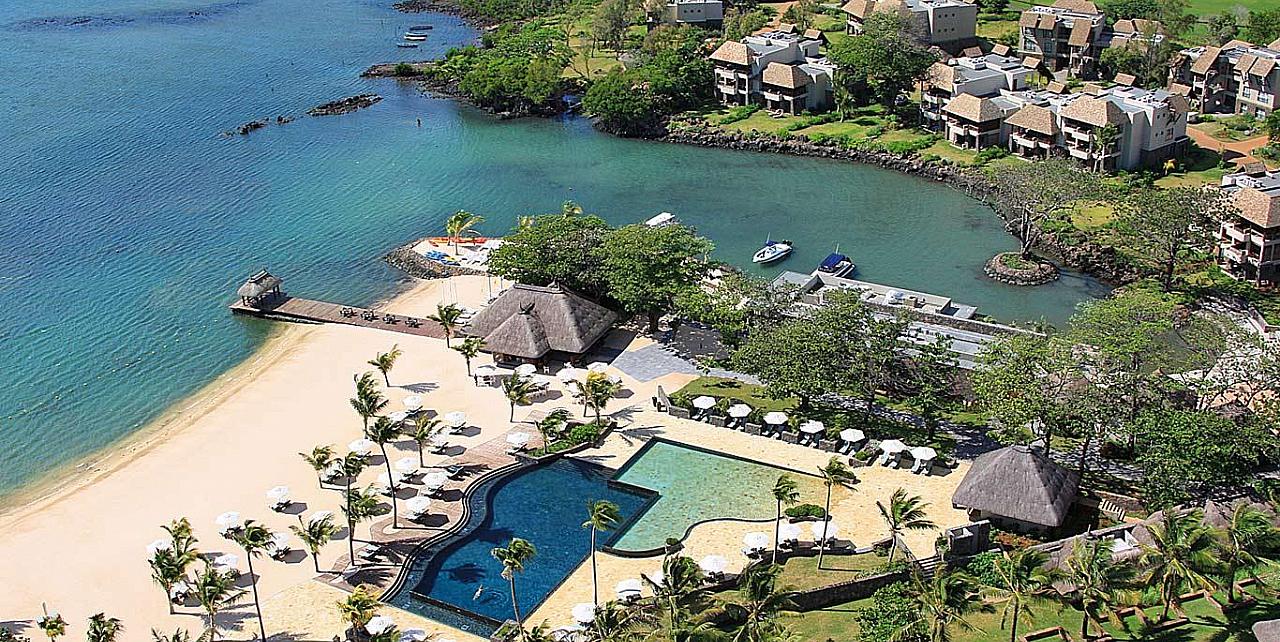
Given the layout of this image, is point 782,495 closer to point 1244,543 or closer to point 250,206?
point 1244,543

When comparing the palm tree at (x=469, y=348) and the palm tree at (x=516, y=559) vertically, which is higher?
the palm tree at (x=516, y=559)

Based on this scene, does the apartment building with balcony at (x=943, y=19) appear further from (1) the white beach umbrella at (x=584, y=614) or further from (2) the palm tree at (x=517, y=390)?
(1) the white beach umbrella at (x=584, y=614)

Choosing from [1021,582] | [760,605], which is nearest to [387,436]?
[760,605]

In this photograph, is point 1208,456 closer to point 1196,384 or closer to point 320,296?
point 1196,384

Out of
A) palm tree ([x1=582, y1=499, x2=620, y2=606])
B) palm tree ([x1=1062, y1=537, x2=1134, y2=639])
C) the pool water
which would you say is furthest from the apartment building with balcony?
palm tree ([x1=582, y1=499, x2=620, y2=606])

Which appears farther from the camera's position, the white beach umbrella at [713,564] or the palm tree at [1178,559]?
the white beach umbrella at [713,564]

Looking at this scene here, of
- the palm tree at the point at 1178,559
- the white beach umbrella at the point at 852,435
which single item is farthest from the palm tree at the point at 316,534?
the palm tree at the point at 1178,559
